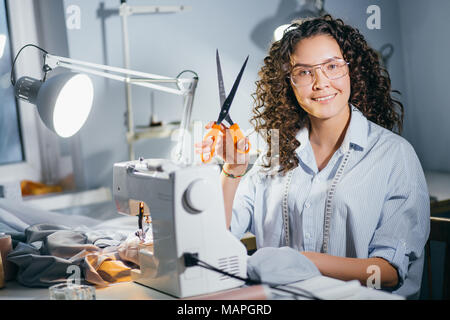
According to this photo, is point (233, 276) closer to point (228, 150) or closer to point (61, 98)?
point (228, 150)

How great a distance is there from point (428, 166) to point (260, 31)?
109cm

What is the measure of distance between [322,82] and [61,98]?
68cm

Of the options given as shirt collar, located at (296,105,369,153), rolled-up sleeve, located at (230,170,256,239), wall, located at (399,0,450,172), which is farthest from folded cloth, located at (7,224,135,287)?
wall, located at (399,0,450,172)

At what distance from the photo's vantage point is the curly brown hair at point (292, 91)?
1457mm

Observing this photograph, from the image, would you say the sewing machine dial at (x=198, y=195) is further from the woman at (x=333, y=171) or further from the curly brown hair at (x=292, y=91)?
the curly brown hair at (x=292, y=91)

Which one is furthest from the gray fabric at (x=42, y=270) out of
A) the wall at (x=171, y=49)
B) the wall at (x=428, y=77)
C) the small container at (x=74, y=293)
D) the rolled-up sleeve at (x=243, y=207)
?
the wall at (x=428, y=77)

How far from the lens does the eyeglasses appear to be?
143 cm

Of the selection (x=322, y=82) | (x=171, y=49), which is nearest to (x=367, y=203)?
(x=322, y=82)

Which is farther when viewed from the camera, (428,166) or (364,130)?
(428,166)

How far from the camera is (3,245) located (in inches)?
50.3

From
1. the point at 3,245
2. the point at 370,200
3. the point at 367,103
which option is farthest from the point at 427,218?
the point at 3,245

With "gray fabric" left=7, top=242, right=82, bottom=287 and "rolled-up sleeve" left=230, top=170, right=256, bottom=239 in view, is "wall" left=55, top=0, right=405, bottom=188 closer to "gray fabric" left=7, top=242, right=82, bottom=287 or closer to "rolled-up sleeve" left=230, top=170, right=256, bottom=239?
"rolled-up sleeve" left=230, top=170, right=256, bottom=239

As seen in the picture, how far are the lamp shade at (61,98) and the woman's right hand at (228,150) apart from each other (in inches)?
11.6

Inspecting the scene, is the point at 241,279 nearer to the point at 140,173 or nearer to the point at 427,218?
the point at 140,173
